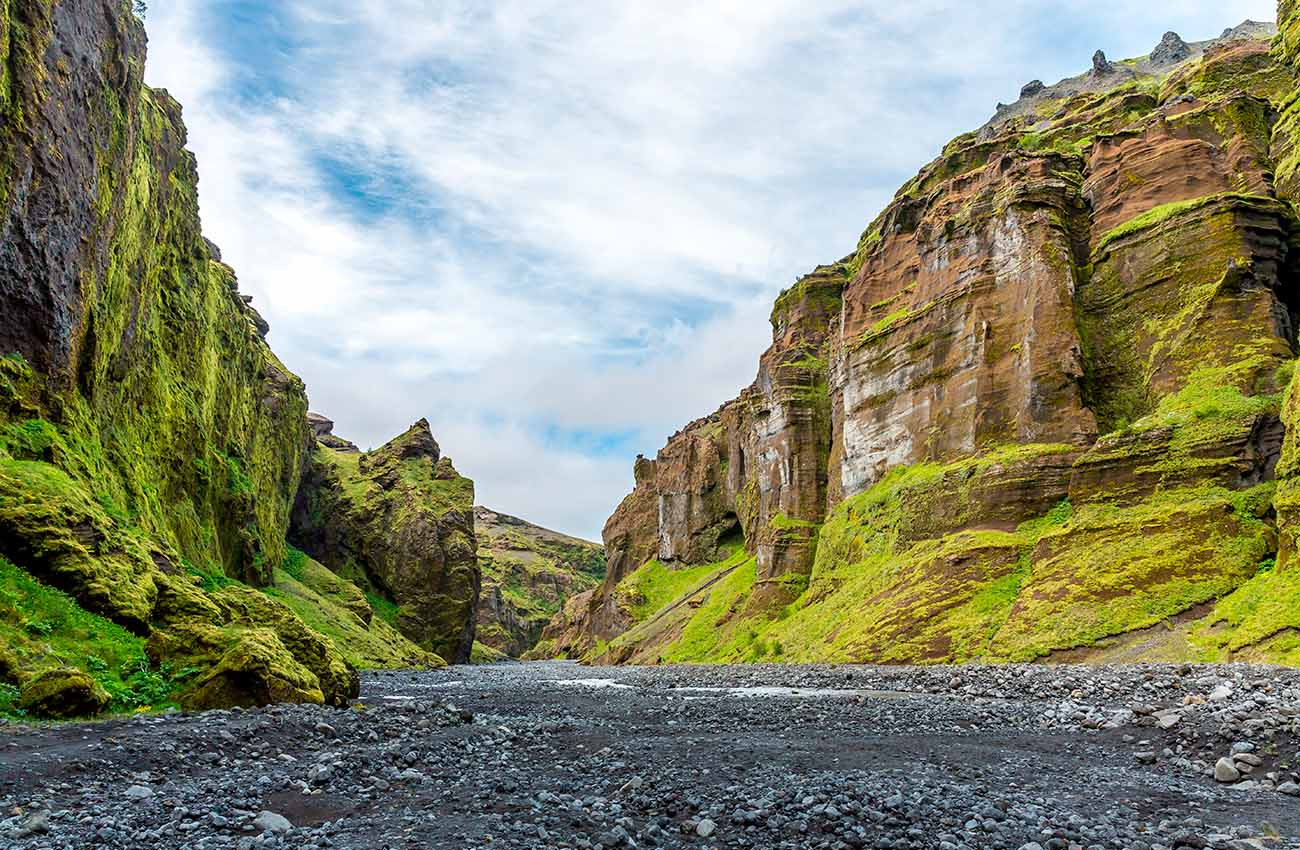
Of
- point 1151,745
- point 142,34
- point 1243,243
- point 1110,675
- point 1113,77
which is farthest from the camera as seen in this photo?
point 1113,77

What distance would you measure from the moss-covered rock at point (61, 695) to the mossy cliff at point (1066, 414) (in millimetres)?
34487

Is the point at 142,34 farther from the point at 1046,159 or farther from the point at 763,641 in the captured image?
the point at 1046,159

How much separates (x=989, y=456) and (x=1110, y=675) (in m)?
30.2

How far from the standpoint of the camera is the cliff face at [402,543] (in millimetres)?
90812

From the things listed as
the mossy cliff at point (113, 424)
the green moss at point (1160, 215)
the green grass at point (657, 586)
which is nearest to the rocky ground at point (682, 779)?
the mossy cliff at point (113, 424)

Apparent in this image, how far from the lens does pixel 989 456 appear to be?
51.8 metres

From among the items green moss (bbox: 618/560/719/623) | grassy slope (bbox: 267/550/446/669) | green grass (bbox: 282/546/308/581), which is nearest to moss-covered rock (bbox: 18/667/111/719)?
grassy slope (bbox: 267/550/446/669)

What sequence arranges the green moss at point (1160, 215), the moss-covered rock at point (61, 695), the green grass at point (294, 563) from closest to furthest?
1. the moss-covered rock at point (61, 695)
2. the green moss at point (1160, 215)
3. the green grass at point (294, 563)

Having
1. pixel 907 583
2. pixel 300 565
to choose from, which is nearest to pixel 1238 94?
A: pixel 907 583

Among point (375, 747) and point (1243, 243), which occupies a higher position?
point (1243, 243)

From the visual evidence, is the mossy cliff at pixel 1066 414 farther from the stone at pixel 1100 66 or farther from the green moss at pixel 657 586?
the stone at pixel 1100 66

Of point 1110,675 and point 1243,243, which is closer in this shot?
point 1110,675

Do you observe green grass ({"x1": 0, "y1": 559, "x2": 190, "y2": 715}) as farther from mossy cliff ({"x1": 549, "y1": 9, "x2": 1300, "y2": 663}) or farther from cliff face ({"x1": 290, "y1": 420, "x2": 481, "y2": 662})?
cliff face ({"x1": 290, "y1": 420, "x2": 481, "y2": 662})

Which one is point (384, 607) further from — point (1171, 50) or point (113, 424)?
point (1171, 50)
